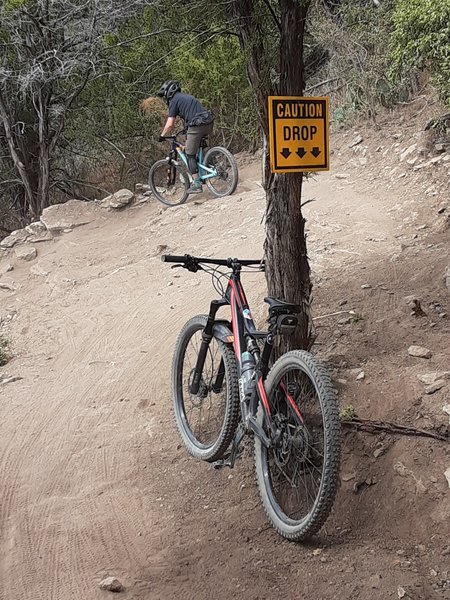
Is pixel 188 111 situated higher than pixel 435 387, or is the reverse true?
pixel 188 111

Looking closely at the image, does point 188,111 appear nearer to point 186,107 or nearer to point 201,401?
point 186,107

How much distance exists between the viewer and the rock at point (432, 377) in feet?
12.4

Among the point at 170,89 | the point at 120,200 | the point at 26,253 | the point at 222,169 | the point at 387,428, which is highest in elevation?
the point at 170,89

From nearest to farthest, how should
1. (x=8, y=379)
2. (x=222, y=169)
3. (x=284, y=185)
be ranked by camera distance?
(x=284, y=185)
(x=8, y=379)
(x=222, y=169)

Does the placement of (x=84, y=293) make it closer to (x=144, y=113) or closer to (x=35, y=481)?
(x=35, y=481)

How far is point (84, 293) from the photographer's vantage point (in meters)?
8.38

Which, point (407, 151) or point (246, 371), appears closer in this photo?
point (246, 371)

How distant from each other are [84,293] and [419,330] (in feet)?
16.2

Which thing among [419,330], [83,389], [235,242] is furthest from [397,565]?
[235,242]

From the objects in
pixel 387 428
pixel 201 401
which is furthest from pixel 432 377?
pixel 201 401

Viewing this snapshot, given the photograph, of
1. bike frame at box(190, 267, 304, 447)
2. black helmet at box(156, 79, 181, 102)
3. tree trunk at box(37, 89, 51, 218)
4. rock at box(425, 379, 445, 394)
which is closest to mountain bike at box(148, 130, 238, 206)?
black helmet at box(156, 79, 181, 102)

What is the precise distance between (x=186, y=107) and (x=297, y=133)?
6.65 m

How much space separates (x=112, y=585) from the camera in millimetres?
3074

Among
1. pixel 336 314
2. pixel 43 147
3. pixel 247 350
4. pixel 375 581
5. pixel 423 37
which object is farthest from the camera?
pixel 43 147
